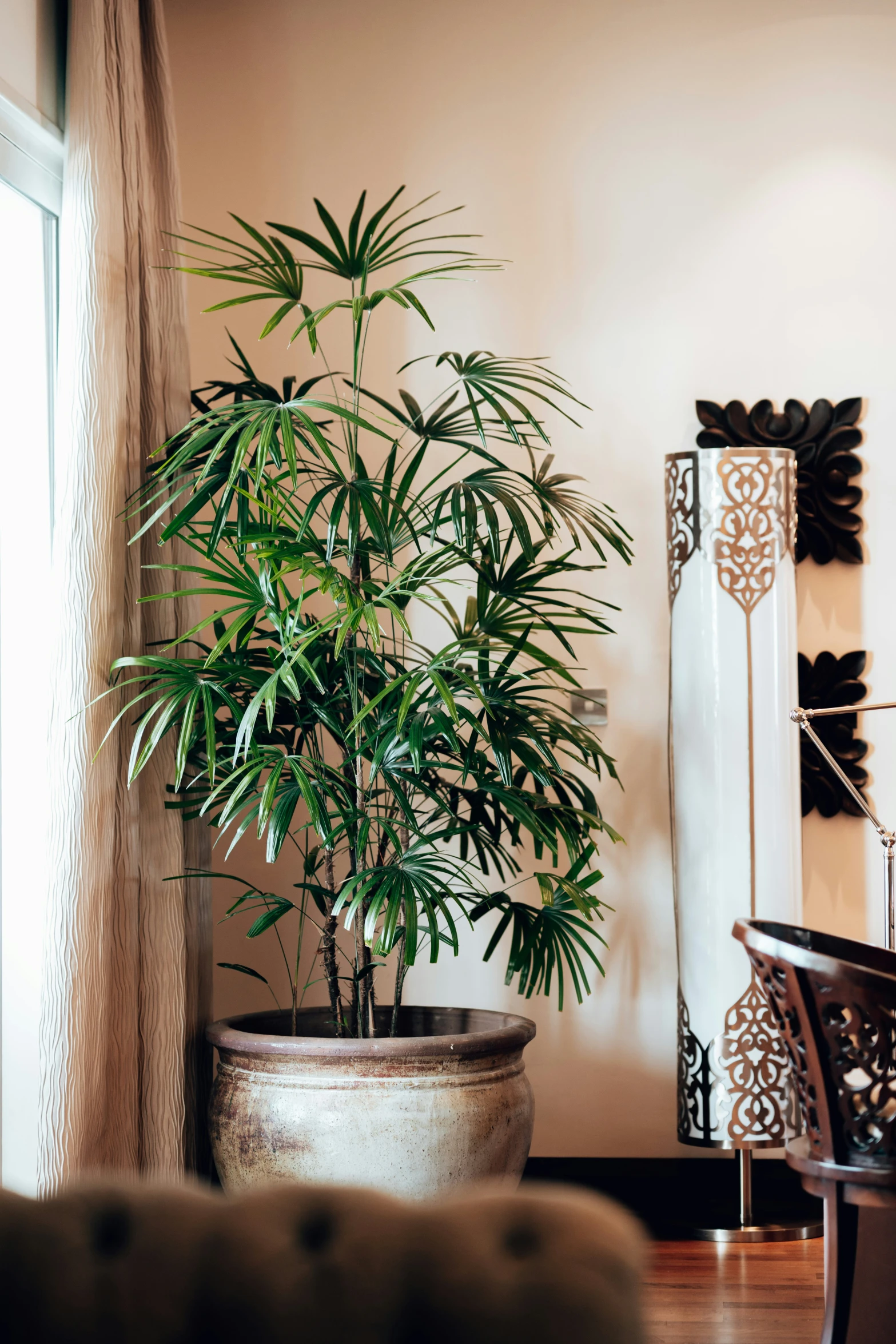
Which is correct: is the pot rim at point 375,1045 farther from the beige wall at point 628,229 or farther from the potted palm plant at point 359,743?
the beige wall at point 628,229

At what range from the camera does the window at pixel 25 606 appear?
2.52 meters

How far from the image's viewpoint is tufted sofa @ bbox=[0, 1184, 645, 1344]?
71 centimetres

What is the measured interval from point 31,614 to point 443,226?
1645 millimetres

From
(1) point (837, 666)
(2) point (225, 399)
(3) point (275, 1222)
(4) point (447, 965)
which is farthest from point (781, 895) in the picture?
(3) point (275, 1222)

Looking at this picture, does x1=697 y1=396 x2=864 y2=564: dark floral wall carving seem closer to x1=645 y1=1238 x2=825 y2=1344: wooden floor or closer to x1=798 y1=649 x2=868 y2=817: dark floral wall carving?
x1=798 y1=649 x2=868 y2=817: dark floral wall carving

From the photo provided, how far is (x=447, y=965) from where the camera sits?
132 inches

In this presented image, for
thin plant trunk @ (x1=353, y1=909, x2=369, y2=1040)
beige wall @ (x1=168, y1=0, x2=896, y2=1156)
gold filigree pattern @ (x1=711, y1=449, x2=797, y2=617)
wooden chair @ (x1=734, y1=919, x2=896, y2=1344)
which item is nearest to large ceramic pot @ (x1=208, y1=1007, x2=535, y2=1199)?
thin plant trunk @ (x1=353, y1=909, x2=369, y2=1040)

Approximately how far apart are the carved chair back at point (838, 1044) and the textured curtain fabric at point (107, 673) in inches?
51.7

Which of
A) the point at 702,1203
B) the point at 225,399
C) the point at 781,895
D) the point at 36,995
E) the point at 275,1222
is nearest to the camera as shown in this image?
the point at 275,1222

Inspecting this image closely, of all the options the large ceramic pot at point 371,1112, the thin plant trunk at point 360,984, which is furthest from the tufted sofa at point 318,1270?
the thin plant trunk at point 360,984

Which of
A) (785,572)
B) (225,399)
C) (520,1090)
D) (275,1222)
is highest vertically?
(225,399)

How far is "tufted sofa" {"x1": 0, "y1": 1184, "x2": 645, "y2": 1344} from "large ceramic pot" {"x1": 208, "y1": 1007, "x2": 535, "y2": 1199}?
1.66 metres

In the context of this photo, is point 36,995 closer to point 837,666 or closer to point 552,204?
point 837,666

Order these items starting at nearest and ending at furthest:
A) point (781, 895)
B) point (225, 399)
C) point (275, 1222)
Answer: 1. point (275, 1222)
2. point (781, 895)
3. point (225, 399)
